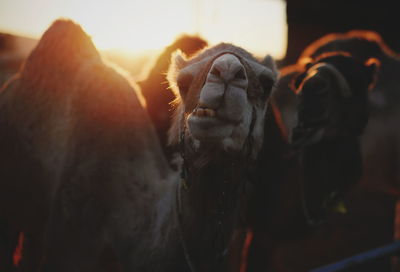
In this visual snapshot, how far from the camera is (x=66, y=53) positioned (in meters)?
2.10

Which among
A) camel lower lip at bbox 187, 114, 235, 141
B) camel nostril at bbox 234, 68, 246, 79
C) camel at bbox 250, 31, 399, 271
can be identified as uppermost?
camel nostril at bbox 234, 68, 246, 79

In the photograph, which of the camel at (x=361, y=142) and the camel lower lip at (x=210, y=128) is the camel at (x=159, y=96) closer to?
the camel at (x=361, y=142)

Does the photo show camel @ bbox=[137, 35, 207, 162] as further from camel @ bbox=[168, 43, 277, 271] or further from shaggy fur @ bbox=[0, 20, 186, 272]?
camel @ bbox=[168, 43, 277, 271]

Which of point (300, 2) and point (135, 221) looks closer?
point (135, 221)

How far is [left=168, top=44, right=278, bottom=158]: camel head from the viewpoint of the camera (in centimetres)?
106

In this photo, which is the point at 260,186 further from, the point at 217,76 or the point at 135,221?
the point at 217,76

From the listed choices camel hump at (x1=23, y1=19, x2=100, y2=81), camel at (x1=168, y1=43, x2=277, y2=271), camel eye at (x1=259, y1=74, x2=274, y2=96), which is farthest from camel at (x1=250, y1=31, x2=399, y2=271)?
camel hump at (x1=23, y1=19, x2=100, y2=81)

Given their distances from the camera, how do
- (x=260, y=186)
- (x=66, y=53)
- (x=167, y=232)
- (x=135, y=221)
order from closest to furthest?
(x=167, y=232) → (x=135, y=221) → (x=66, y=53) → (x=260, y=186)

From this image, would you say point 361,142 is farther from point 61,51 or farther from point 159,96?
point 61,51

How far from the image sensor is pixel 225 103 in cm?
106

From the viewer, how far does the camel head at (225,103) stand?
41.7 inches

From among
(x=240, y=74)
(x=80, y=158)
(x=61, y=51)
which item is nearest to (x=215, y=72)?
(x=240, y=74)

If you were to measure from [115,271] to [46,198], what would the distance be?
629 millimetres

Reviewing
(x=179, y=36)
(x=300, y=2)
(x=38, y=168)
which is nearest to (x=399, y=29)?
(x=300, y=2)
